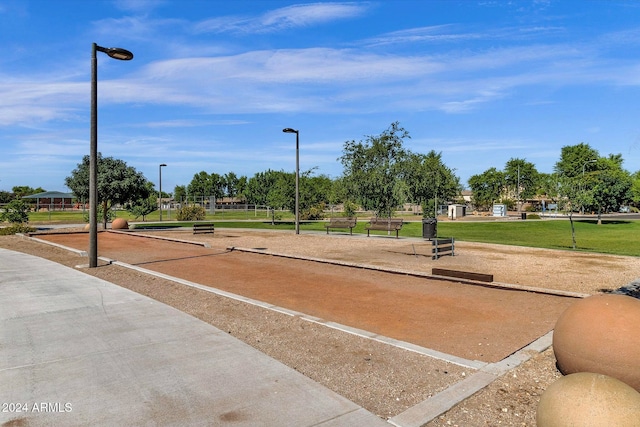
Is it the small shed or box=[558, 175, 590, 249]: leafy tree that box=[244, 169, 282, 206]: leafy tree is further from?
box=[558, 175, 590, 249]: leafy tree

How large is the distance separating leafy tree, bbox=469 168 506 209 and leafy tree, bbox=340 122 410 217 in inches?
2423

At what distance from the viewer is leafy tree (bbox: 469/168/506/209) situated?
86.6 m

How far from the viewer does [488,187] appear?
92125 mm

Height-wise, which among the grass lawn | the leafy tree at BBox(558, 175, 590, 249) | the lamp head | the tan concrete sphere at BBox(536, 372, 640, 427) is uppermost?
the lamp head

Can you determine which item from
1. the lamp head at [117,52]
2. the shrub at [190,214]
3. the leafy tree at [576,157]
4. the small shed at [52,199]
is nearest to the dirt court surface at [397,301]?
the lamp head at [117,52]

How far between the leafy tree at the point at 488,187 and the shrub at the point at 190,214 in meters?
59.8

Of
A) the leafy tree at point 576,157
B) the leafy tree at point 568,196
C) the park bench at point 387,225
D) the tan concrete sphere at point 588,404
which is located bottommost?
the tan concrete sphere at point 588,404

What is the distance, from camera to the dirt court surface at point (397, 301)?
6402 millimetres

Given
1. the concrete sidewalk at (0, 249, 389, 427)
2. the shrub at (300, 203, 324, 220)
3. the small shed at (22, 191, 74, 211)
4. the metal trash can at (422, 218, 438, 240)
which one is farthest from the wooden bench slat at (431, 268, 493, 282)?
the small shed at (22, 191, 74, 211)

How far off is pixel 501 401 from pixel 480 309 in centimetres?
403

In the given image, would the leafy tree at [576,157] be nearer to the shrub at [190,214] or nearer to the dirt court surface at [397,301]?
the shrub at [190,214]

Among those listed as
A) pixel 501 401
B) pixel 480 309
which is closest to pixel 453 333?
pixel 480 309

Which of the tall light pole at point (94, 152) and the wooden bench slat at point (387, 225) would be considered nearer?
the tall light pole at point (94, 152)

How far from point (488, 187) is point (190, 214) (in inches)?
2711
